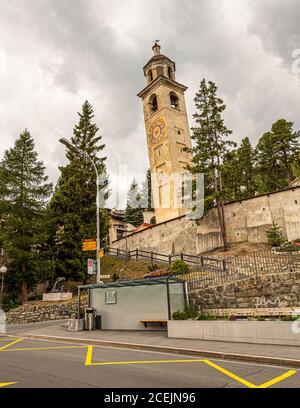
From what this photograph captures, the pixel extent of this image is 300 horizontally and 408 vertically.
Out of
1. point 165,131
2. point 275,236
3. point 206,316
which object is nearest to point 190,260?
point 275,236

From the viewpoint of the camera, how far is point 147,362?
318 inches

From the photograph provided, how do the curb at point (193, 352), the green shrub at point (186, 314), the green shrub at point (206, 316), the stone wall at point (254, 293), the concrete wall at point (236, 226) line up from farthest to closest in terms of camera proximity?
1. the concrete wall at point (236, 226)
2. the stone wall at point (254, 293)
3. the green shrub at point (186, 314)
4. the green shrub at point (206, 316)
5. the curb at point (193, 352)

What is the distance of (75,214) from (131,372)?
2283cm

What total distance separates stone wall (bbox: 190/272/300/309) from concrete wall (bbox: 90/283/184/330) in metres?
1.48

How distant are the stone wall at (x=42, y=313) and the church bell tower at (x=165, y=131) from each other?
22.4 metres

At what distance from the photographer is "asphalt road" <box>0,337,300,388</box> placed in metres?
5.94

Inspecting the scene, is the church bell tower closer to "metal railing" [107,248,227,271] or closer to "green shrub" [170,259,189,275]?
"metal railing" [107,248,227,271]

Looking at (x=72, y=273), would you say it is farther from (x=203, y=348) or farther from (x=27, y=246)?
(x=203, y=348)

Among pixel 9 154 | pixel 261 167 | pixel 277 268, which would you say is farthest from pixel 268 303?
pixel 261 167

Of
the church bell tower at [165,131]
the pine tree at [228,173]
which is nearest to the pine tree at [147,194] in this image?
the church bell tower at [165,131]

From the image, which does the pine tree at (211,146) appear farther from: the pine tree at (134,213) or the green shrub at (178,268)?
the pine tree at (134,213)

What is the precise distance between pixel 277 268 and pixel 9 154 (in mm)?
25688

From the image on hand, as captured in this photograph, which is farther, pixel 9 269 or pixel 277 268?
pixel 9 269

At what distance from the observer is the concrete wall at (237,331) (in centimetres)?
959
